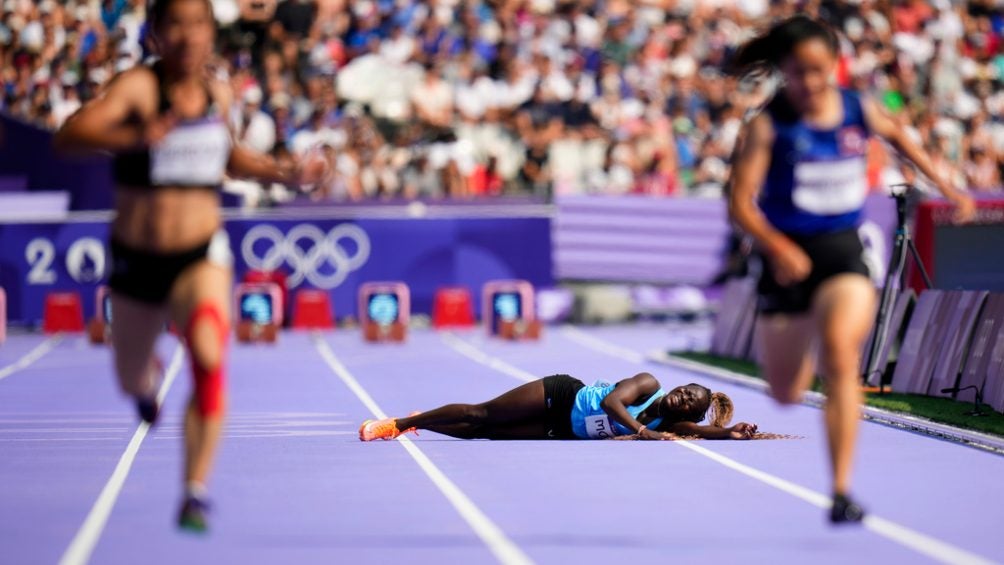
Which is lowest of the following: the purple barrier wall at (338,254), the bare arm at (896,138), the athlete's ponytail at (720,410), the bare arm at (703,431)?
the bare arm at (703,431)

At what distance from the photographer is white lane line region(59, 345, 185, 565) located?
7738 millimetres

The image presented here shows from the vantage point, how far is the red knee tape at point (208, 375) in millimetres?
7543

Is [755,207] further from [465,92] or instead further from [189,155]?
[465,92]

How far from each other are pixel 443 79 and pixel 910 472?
689 inches

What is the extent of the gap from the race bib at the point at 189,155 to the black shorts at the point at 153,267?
288 millimetres

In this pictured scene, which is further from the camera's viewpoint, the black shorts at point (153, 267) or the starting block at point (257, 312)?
the starting block at point (257, 312)

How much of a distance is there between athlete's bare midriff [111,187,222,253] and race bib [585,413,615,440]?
501cm

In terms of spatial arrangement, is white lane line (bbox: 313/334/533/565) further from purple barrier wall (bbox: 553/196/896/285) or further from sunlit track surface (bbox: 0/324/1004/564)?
purple barrier wall (bbox: 553/196/896/285)

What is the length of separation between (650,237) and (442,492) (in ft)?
58.0

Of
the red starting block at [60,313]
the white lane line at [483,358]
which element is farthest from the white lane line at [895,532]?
the red starting block at [60,313]

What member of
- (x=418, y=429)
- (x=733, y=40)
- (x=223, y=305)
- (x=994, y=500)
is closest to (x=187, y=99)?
(x=223, y=305)

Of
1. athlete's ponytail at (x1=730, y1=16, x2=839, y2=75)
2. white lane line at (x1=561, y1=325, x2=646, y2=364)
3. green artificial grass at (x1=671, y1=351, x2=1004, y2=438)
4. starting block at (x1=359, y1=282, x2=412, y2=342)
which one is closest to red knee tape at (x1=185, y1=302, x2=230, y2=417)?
athlete's ponytail at (x1=730, y1=16, x2=839, y2=75)

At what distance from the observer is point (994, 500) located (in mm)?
9562

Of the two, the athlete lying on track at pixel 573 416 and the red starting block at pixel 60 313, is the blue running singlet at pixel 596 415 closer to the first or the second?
the athlete lying on track at pixel 573 416
